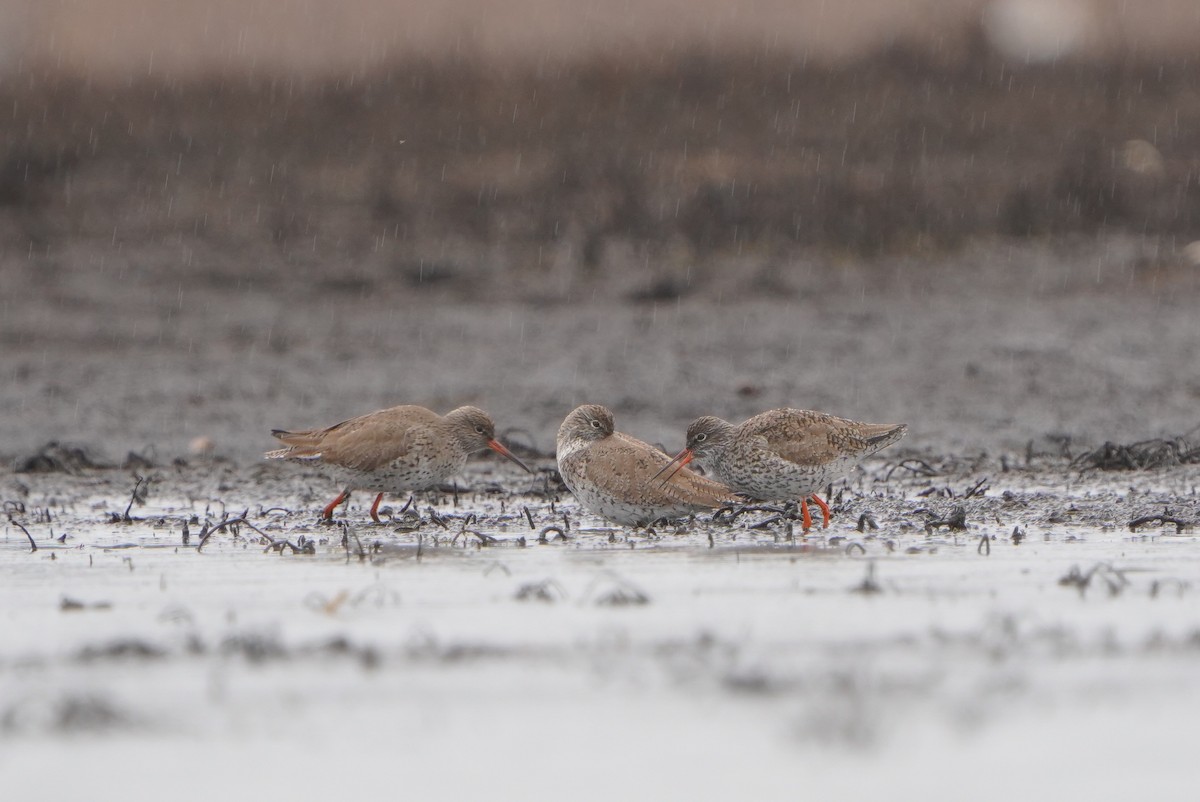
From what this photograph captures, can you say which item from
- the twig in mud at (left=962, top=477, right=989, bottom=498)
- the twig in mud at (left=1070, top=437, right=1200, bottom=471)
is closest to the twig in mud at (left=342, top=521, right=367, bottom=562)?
the twig in mud at (left=962, top=477, right=989, bottom=498)

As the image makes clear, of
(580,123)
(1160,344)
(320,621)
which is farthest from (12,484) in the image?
(580,123)

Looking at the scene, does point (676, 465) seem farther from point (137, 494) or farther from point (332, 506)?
point (137, 494)

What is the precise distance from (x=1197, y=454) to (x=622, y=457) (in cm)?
394

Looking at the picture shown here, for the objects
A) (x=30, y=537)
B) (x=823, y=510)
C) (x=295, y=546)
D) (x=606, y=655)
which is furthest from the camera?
(x=823, y=510)

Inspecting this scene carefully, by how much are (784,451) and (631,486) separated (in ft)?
2.96

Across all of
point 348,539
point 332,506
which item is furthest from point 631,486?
point 332,506

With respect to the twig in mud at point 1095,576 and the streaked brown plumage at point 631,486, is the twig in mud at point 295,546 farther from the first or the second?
the twig in mud at point 1095,576

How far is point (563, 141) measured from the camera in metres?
Answer: 19.7

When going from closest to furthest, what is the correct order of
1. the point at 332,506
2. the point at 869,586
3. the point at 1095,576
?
the point at 869,586
the point at 1095,576
the point at 332,506

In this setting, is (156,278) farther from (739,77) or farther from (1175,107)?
(1175,107)

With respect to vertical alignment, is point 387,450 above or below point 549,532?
above

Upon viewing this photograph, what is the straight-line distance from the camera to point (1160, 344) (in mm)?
14547

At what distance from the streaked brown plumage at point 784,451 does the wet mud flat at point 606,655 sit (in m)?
0.24

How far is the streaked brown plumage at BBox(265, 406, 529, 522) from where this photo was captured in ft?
31.6
